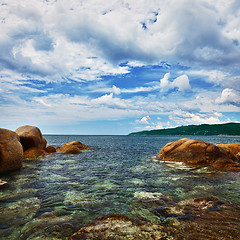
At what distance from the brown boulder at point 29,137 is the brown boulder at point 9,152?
26.7 ft

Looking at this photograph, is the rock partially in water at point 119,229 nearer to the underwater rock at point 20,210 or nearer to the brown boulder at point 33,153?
the underwater rock at point 20,210

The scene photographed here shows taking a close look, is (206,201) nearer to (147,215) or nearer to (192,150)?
(147,215)

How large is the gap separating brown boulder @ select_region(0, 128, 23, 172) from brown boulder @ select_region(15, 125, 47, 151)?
8.12 meters

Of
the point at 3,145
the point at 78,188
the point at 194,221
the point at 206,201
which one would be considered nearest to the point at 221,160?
the point at 206,201

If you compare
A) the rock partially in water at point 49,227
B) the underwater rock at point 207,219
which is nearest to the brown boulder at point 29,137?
the rock partially in water at point 49,227

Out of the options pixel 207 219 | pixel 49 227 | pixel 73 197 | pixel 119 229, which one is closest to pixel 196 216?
pixel 207 219

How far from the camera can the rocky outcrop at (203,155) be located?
15.4 meters

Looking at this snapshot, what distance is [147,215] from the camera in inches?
225

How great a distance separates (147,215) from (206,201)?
2.89 metres

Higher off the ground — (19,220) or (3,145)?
(3,145)

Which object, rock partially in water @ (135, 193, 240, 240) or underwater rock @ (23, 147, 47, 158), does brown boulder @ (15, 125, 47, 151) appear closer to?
underwater rock @ (23, 147, 47, 158)

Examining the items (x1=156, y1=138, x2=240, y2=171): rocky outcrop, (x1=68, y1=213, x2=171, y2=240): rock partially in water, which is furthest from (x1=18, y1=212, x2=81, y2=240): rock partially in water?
(x1=156, y1=138, x2=240, y2=171): rocky outcrop

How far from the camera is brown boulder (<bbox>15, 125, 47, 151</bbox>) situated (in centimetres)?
2162

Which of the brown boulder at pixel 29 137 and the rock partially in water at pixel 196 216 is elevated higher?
the brown boulder at pixel 29 137
